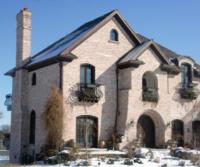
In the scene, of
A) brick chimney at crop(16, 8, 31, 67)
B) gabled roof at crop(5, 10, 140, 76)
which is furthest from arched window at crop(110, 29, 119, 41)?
brick chimney at crop(16, 8, 31, 67)

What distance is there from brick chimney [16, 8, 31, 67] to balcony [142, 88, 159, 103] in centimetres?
941

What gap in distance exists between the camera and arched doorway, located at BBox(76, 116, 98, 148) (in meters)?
31.8

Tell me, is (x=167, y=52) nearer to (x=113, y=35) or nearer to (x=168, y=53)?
(x=168, y=53)

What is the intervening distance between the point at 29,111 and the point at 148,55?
9.95m

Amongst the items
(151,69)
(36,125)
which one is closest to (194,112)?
(151,69)

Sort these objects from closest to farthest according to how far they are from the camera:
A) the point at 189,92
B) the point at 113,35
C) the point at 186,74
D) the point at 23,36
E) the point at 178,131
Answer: the point at 113,35 → the point at 23,36 → the point at 178,131 → the point at 189,92 → the point at 186,74

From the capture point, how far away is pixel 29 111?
35031 mm

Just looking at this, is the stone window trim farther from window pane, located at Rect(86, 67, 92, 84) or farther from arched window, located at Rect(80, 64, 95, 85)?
window pane, located at Rect(86, 67, 92, 84)

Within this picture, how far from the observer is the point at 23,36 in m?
35.2

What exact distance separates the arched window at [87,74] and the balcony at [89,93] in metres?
0.47

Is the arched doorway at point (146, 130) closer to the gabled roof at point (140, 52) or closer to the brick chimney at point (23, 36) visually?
the gabled roof at point (140, 52)

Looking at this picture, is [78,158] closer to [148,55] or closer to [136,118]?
[136,118]

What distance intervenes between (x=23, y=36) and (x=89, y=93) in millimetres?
7340

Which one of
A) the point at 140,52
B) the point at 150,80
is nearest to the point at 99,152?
the point at 140,52
